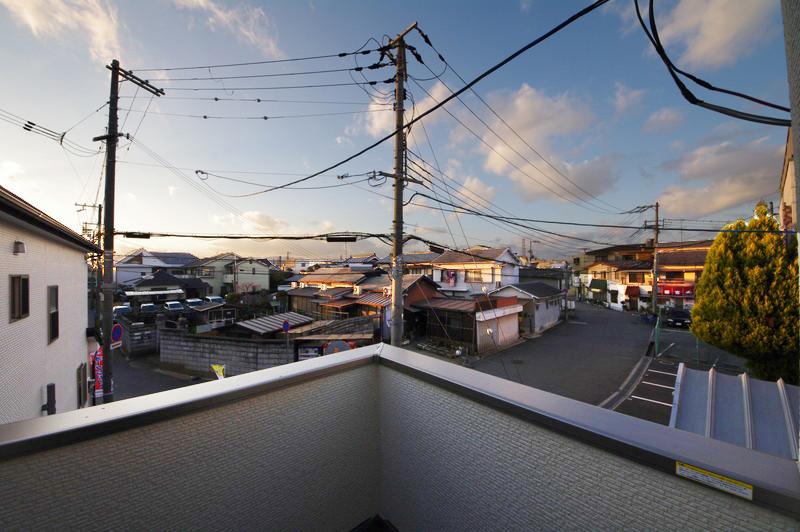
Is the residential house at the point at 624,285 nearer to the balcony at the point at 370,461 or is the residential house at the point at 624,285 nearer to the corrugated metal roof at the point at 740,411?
the corrugated metal roof at the point at 740,411

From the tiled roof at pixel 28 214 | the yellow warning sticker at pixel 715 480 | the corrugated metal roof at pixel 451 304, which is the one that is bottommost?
the corrugated metal roof at pixel 451 304

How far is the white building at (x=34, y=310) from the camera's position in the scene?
3.68 metres

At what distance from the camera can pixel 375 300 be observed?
16094 millimetres

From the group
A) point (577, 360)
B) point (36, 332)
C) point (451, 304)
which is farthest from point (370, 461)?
point (577, 360)

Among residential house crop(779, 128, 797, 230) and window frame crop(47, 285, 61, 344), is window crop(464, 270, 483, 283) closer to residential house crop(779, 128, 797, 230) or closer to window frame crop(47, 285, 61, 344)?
residential house crop(779, 128, 797, 230)

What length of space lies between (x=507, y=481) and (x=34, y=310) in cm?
687

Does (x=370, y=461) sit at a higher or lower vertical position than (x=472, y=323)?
higher

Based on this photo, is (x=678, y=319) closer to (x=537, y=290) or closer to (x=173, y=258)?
(x=537, y=290)

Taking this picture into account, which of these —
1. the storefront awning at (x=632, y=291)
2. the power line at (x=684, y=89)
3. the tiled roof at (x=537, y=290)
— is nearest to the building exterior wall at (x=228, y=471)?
the power line at (x=684, y=89)

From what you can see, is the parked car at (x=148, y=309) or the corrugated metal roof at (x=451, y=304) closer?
the corrugated metal roof at (x=451, y=304)

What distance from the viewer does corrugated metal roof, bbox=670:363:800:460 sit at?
3230mm

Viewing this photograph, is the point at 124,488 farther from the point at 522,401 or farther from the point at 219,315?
the point at 219,315

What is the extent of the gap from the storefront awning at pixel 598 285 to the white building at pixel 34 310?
1521 inches

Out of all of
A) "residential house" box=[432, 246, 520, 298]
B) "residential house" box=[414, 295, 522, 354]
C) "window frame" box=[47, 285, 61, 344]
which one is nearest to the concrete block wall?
"window frame" box=[47, 285, 61, 344]
